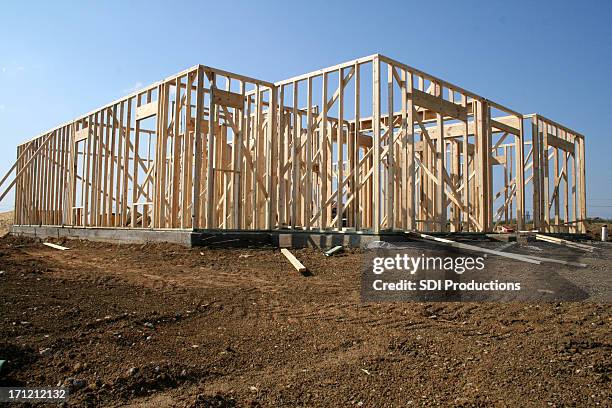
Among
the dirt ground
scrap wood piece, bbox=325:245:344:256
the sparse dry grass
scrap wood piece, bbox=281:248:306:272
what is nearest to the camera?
the dirt ground

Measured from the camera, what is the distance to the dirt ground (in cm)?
362

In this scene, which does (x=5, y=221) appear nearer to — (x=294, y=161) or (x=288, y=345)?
(x=294, y=161)

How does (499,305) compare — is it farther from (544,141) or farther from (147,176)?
(544,141)

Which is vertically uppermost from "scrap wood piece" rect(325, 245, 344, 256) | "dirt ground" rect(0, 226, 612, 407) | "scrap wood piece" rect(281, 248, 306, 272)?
"scrap wood piece" rect(325, 245, 344, 256)

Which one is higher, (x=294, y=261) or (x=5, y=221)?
(x=5, y=221)

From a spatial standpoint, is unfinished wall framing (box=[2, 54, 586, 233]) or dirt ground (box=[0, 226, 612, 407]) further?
unfinished wall framing (box=[2, 54, 586, 233])

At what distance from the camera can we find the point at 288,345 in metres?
4.70

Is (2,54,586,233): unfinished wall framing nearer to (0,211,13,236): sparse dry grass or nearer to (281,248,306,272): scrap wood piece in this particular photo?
(281,248,306,272): scrap wood piece

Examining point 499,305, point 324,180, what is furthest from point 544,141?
point 499,305

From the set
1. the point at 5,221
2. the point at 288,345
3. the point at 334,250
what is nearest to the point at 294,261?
the point at 334,250

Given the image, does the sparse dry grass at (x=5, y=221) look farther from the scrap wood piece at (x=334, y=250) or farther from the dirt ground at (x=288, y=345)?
the dirt ground at (x=288, y=345)

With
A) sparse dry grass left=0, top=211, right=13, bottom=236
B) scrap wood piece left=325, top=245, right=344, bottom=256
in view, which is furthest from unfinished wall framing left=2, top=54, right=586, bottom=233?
sparse dry grass left=0, top=211, right=13, bottom=236

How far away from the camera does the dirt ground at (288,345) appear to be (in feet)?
11.9

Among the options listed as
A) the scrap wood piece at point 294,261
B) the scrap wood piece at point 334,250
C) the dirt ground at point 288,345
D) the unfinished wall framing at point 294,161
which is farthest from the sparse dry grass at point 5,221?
the dirt ground at point 288,345
